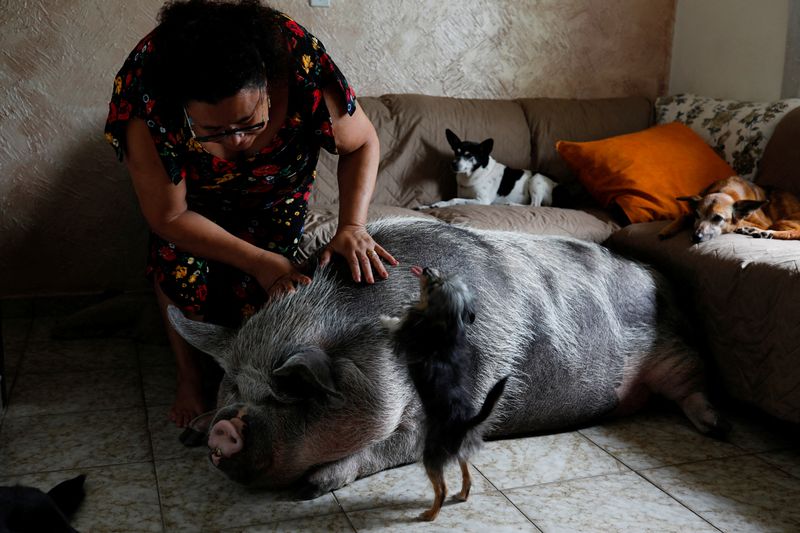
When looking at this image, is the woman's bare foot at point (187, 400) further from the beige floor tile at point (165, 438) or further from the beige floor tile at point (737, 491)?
the beige floor tile at point (737, 491)

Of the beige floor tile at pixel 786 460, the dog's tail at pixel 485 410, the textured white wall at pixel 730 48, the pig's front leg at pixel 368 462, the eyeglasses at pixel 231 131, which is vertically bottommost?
the beige floor tile at pixel 786 460

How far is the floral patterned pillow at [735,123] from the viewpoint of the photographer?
296cm

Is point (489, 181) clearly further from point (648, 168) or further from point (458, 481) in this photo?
point (458, 481)

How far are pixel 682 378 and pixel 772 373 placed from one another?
238 mm

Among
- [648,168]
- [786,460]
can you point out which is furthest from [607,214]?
[786,460]

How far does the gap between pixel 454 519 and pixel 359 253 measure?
2.05 ft

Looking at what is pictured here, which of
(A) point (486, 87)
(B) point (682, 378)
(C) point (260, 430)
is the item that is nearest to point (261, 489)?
(C) point (260, 430)

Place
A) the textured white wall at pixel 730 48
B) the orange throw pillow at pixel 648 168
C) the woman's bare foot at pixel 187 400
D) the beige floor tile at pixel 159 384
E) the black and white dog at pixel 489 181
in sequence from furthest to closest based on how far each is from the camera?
the textured white wall at pixel 730 48, the black and white dog at pixel 489 181, the orange throw pillow at pixel 648 168, the beige floor tile at pixel 159 384, the woman's bare foot at pixel 187 400

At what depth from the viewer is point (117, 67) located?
3.01 metres

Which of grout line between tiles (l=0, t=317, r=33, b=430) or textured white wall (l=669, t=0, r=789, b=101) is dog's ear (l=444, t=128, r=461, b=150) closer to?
textured white wall (l=669, t=0, r=789, b=101)

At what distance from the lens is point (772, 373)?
81.0 inches

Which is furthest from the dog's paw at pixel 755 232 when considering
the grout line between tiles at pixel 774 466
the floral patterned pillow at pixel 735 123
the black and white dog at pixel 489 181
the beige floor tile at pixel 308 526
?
the beige floor tile at pixel 308 526

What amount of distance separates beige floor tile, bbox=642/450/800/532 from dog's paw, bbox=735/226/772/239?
74cm

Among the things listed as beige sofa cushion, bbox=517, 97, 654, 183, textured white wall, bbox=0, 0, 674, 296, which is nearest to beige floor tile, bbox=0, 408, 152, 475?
textured white wall, bbox=0, 0, 674, 296
